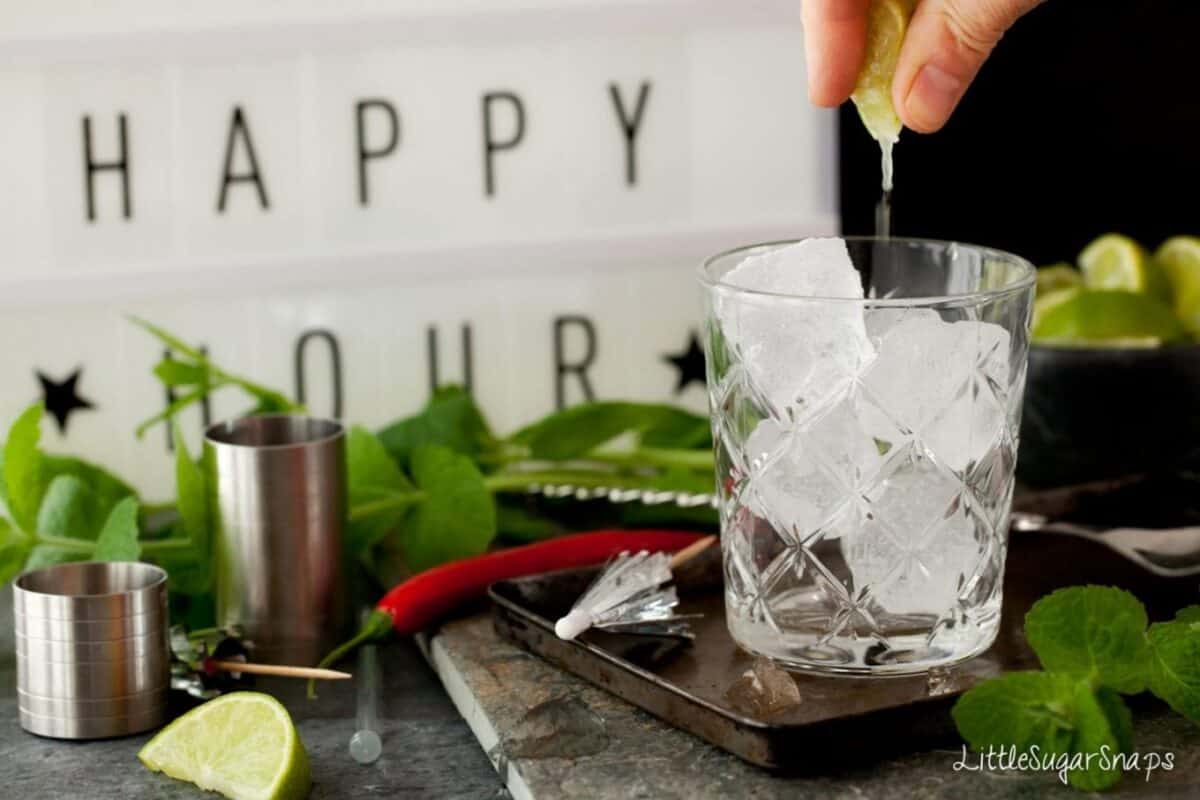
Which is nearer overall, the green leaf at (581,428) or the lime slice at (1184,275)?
the green leaf at (581,428)

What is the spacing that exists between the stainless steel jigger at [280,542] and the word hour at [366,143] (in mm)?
468

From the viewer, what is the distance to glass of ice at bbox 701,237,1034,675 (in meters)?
1.11

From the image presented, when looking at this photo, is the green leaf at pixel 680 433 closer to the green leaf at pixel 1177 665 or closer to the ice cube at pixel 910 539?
the ice cube at pixel 910 539

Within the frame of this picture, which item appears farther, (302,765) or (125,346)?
(125,346)

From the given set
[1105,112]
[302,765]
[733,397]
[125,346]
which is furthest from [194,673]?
[1105,112]

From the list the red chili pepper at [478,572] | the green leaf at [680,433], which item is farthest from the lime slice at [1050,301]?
the red chili pepper at [478,572]

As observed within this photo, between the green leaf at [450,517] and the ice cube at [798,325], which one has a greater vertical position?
the ice cube at [798,325]

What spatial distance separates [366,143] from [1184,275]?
0.88 meters

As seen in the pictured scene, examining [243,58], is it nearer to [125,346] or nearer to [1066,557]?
[125,346]

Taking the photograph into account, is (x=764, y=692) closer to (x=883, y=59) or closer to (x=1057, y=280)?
(x=883, y=59)

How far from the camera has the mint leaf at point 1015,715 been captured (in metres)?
1.04

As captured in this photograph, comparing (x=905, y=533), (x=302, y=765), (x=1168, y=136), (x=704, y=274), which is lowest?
(x=302, y=765)

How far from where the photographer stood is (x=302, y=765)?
1108mm

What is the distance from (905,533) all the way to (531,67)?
85cm
